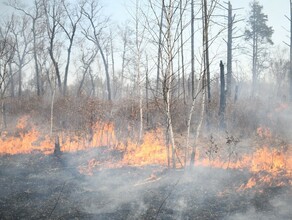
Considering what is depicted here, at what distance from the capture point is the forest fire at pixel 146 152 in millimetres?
9312

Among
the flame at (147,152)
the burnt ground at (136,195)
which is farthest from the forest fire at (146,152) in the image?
the burnt ground at (136,195)

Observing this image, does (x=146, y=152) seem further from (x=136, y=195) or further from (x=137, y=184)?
(x=136, y=195)

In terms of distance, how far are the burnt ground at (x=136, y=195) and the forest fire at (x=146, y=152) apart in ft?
1.66

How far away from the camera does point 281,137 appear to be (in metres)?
13.7

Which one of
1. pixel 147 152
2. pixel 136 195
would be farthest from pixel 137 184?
pixel 147 152

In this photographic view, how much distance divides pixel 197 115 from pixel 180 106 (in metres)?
1.38

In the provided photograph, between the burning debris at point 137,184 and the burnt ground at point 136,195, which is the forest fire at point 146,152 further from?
the burnt ground at point 136,195

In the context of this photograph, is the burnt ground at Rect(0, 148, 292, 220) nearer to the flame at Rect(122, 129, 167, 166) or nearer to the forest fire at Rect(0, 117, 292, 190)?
the forest fire at Rect(0, 117, 292, 190)

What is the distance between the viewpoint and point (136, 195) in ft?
28.2

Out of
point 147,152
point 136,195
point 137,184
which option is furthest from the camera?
point 147,152

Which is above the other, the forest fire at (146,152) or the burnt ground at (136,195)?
the forest fire at (146,152)

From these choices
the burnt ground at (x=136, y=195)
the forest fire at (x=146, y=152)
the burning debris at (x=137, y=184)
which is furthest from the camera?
the forest fire at (x=146, y=152)

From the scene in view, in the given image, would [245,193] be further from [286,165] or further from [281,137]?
[281,137]

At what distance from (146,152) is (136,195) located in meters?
4.07
